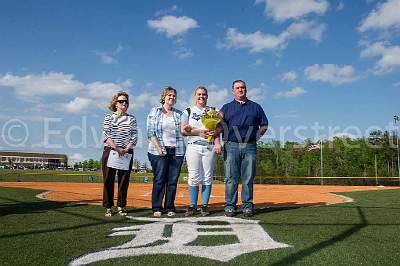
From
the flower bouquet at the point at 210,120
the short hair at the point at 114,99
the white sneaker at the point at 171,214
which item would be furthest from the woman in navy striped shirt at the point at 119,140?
the flower bouquet at the point at 210,120

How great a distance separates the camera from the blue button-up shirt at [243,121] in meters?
5.75

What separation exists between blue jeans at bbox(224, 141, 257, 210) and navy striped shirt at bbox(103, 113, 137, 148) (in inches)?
57.6

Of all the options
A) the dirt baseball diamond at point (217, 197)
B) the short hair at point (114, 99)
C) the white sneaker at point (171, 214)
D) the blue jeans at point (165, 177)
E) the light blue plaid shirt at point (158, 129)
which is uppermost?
the short hair at point (114, 99)

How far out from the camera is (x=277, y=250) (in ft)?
10.5

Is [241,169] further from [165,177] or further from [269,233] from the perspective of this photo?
[269,233]

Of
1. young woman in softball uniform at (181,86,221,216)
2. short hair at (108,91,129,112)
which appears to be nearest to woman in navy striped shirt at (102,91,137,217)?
short hair at (108,91,129,112)

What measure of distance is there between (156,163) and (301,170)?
222 ft

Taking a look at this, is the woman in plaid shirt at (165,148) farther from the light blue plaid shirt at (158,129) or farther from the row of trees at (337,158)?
the row of trees at (337,158)

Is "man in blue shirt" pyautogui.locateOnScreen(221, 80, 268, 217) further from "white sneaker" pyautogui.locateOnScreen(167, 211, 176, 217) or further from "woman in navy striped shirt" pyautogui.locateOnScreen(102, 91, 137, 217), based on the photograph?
"woman in navy striped shirt" pyautogui.locateOnScreen(102, 91, 137, 217)

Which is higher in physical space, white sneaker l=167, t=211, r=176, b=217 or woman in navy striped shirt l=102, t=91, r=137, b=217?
woman in navy striped shirt l=102, t=91, r=137, b=217

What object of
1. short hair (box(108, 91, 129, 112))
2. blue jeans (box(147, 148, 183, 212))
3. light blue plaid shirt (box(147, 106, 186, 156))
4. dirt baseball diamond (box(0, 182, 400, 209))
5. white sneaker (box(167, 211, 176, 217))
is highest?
short hair (box(108, 91, 129, 112))

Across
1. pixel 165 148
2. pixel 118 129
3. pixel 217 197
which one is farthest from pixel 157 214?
pixel 217 197

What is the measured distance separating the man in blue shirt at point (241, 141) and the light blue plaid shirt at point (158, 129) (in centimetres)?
66

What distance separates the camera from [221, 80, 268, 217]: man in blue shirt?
18.8ft
